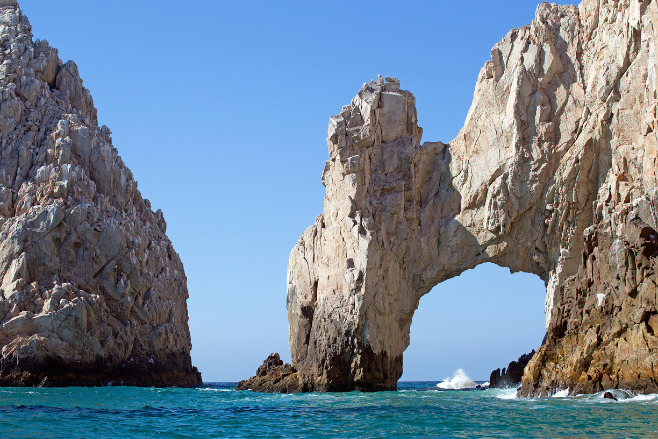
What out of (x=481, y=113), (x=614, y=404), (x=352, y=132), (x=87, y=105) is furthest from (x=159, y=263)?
(x=614, y=404)

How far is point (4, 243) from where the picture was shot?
44750 mm

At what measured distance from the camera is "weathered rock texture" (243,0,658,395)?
2542 cm

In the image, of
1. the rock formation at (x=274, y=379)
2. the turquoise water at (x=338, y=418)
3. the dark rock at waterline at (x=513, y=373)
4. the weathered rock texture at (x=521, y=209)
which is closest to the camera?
the turquoise water at (x=338, y=418)

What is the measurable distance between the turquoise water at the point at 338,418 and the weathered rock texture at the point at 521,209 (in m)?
3.97

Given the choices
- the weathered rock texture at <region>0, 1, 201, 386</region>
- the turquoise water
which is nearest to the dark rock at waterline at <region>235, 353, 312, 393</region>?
the turquoise water

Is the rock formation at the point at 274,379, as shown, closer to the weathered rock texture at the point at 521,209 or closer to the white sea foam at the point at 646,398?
the weathered rock texture at the point at 521,209

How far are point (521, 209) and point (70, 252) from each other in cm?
2992

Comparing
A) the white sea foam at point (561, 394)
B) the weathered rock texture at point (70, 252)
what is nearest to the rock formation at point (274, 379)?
the weathered rock texture at point (70, 252)

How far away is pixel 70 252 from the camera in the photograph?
46.6 meters

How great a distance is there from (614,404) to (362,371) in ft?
44.8

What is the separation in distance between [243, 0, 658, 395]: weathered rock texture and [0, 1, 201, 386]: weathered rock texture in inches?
581

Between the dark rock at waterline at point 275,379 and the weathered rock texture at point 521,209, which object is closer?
the weathered rock texture at point 521,209

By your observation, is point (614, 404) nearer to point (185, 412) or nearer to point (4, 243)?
point (185, 412)

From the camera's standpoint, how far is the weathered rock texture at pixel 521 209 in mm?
25422
